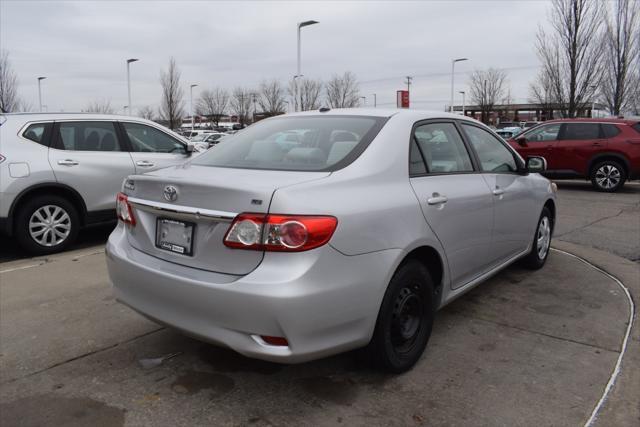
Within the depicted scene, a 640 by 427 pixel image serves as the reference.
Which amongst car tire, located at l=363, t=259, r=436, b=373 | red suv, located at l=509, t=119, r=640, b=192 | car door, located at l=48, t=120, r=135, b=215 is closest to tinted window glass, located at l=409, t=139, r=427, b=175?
car tire, located at l=363, t=259, r=436, b=373

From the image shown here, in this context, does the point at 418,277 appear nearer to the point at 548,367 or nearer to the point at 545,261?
the point at 548,367

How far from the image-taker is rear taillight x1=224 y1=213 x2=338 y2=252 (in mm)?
2434

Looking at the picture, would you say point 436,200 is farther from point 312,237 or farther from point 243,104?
point 243,104

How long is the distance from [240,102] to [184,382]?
5443 centimetres

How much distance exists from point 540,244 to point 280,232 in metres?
3.76

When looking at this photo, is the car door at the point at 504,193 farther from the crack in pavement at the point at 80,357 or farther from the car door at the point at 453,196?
the crack in pavement at the point at 80,357

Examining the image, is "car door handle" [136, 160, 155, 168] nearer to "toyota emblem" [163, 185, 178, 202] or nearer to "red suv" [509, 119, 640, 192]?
"toyota emblem" [163, 185, 178, 202]

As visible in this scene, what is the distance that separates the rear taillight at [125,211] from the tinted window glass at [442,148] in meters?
1.84

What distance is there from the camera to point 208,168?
3.12 m

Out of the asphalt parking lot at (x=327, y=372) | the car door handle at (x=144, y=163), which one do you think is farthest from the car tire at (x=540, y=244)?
the car door handle at (x=144, y=163)

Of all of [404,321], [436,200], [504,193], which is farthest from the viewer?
[504,193]

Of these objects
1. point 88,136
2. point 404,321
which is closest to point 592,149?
point 88,136

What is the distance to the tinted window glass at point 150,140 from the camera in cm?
709

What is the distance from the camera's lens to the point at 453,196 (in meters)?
3.46
